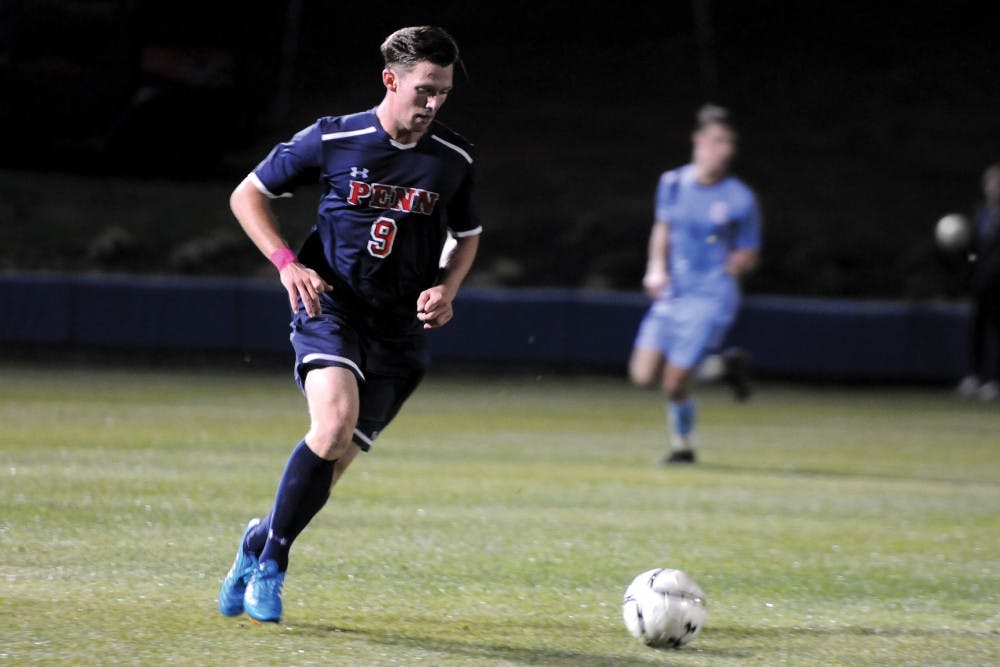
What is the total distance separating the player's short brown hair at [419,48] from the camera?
5.89m

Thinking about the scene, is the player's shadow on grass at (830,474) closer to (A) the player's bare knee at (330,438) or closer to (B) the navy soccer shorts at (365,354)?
(B) the navy soccer shorts at (365,354)

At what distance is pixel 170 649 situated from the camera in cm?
533

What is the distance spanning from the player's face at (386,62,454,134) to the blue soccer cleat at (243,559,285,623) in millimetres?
1651

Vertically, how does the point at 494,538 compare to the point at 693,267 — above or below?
below

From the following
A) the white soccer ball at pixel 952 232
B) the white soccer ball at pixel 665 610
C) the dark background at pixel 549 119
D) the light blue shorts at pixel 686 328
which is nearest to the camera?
the white soccer ball at pixel 665 610

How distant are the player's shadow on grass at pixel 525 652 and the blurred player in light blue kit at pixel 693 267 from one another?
647 centimetres

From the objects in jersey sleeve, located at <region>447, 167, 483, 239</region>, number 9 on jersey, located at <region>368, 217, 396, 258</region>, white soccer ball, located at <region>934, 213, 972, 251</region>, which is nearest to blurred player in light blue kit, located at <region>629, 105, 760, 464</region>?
jersey sleeve, located at <region>447, 167, 483, 239</region>

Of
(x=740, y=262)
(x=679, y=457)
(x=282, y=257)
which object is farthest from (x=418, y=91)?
(x=679, y=457)

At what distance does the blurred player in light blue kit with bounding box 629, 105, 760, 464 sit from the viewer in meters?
12.1

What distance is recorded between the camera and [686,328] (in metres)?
12.1

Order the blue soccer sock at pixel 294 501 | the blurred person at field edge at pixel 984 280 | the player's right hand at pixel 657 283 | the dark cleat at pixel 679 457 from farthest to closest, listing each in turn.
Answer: the blurred person at field edge at pixel 984 280 < the dark cleat at pixel 679 457 < the player's right hand at pixel 657 283 < the blue soccer sock at pixel 294 501

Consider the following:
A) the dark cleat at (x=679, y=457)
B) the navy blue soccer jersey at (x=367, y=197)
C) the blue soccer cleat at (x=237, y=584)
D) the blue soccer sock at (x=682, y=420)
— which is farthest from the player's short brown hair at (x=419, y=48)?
the dark cleat at (x=679, y=457)

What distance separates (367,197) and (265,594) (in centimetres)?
148

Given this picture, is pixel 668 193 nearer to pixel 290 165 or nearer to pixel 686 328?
pixel 686 328
